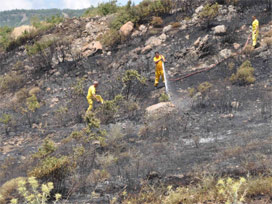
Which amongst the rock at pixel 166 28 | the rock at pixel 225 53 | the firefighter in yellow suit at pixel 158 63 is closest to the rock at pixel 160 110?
the firefighter in yellow suit at pixel 158 63

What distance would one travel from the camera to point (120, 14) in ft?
55.6

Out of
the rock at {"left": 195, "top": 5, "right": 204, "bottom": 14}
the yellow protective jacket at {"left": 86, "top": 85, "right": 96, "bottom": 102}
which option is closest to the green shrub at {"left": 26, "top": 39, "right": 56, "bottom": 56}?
the yellow protective jacket at {"left": 86, "top": 85, "right": 96, "bottom": 102}

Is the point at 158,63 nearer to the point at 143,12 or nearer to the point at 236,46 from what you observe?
the point at 236,46

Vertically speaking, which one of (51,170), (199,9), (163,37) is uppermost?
(199,9)

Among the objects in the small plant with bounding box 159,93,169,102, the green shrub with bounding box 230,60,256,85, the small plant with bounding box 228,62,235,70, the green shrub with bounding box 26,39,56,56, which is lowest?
the small plant with bounding box 159,93,169,102

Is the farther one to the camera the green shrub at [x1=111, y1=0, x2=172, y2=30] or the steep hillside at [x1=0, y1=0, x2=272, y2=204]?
the green shrub at [x1=111, y1=0, x2=172, y2=30]

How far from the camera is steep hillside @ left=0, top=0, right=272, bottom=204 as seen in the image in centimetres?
511

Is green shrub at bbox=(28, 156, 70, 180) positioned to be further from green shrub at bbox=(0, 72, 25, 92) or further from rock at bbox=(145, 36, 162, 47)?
green shrub at bbox=(0, 72, 25, 92)

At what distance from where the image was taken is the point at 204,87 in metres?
9.53

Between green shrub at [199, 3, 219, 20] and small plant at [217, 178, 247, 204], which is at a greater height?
green shrub at [199, 3, 219, 20]

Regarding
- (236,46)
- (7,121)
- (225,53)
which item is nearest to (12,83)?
(7,121)

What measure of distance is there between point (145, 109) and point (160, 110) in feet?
2.55

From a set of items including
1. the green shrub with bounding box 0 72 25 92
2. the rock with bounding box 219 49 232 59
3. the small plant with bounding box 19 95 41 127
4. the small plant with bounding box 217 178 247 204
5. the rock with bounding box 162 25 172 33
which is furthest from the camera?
the rock with bounding box 162 25 172 33

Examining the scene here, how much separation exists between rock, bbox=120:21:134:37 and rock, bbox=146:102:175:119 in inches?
297
